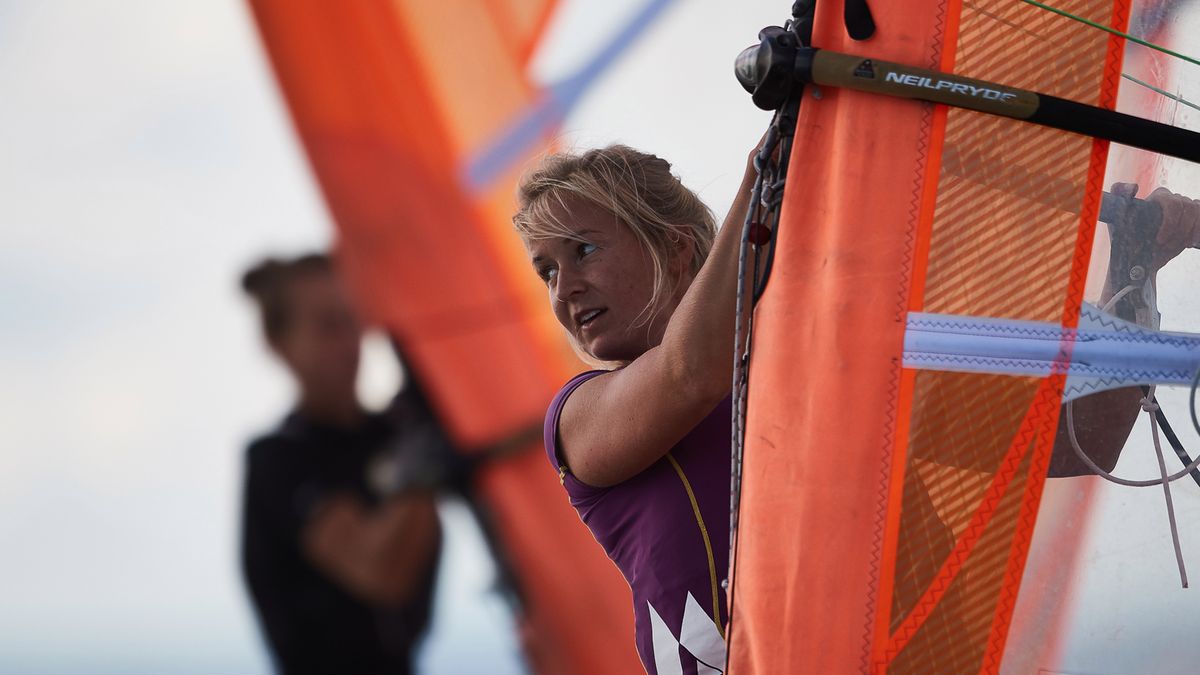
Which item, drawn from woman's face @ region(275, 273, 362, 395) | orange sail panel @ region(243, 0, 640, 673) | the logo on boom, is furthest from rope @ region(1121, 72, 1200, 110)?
orange sail panel @ region(243, 0, 640, 673)

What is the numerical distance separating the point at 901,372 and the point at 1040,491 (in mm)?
151

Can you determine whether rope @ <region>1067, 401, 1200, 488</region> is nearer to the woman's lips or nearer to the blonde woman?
the blonde woman

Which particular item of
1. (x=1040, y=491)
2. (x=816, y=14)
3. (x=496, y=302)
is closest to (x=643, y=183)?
(x=816, y=14)

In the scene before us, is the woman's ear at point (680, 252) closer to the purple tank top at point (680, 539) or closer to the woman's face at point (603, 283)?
the woman's face at point (603, 283)

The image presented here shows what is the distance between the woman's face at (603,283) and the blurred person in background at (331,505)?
48 cm

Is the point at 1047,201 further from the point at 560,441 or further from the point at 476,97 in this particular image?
the point at 476,97

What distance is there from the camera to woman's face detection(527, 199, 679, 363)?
4.35 ft

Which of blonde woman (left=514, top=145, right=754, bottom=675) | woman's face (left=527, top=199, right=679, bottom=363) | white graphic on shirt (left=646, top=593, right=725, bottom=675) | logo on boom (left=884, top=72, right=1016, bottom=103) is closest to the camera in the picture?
logo on boom (left=884, top=72, right=1016, bottom=103)

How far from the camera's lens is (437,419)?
201 cm

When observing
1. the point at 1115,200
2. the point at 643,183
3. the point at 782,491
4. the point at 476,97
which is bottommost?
the point at 782,491

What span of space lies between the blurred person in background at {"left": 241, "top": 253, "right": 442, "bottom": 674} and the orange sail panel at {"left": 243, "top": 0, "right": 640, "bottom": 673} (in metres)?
0.16

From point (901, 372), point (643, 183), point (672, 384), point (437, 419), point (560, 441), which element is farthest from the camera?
point (437, 419)

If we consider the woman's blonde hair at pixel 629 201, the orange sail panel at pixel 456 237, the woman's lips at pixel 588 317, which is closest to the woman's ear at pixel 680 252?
the woman's blonde hair at pixel 629 201

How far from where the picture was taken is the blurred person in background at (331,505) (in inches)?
66.4
